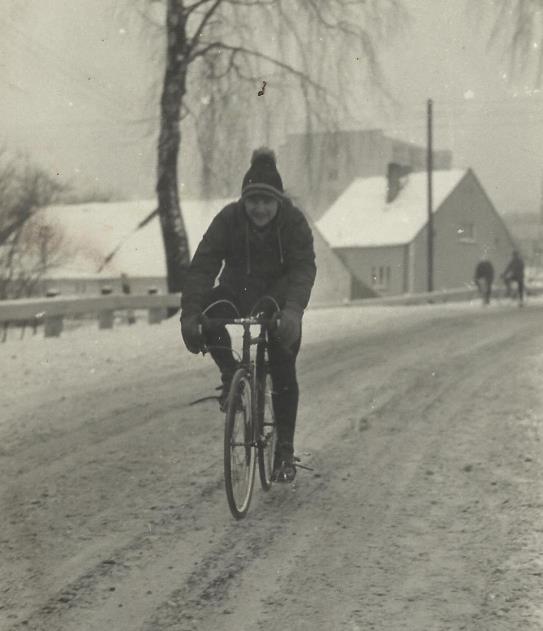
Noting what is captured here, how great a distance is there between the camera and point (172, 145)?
17.1m

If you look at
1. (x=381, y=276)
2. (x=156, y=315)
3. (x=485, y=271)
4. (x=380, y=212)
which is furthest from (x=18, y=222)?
(x=380, y=212)

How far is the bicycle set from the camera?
4559mm

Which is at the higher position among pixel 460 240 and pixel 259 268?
pixel 460 240

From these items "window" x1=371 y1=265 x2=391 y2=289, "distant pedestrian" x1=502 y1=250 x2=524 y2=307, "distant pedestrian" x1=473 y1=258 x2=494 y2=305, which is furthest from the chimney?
"distant pedestrian" x1=502 y1=250 x2=524 y2=307

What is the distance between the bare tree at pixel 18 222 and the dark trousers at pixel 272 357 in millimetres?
18016

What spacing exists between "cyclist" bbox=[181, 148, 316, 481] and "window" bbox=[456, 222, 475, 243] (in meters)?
43.2

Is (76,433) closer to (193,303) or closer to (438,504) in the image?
(193,303)

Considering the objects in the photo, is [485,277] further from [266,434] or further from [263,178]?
[263,178]

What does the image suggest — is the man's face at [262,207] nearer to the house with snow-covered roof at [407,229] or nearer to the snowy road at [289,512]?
the snowy road at [289,512]

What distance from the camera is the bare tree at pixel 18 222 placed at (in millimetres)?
22484

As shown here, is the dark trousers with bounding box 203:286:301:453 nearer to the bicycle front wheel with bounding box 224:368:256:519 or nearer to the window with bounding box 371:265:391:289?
the bicycle front wheel with bounding box 224:368:256:519

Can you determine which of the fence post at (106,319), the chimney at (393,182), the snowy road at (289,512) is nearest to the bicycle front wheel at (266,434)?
the snowy road at (289,512)

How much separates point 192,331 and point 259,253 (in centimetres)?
70

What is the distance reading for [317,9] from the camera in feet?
52.1
